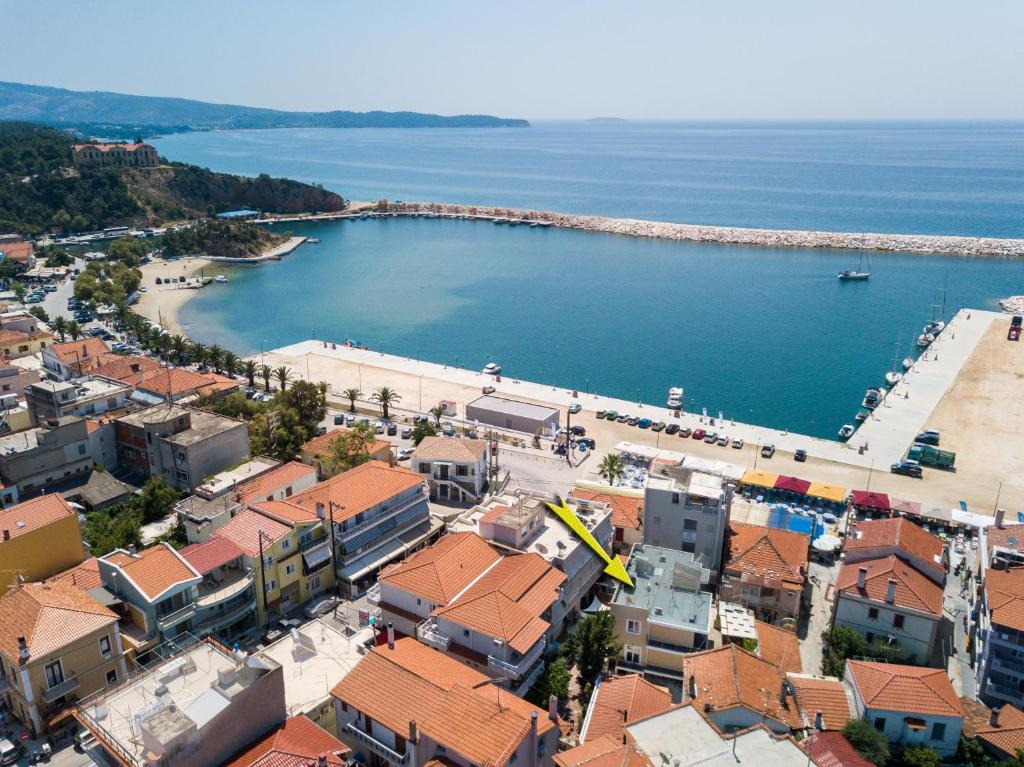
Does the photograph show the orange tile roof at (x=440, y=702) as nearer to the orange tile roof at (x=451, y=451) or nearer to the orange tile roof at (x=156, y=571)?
the orange tile roof at (x=156, y=571)

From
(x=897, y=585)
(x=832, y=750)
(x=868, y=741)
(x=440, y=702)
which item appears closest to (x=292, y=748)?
(x=440, y=702)

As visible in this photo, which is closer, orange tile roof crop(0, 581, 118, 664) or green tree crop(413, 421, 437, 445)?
orange tile roof crop(0, 581, 118, 664)

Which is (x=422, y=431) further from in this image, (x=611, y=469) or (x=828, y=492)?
(x=828, y=492)

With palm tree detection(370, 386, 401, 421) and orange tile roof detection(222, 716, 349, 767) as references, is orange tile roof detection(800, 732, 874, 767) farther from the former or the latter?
palm tree detection(370, 386, 401, 421)

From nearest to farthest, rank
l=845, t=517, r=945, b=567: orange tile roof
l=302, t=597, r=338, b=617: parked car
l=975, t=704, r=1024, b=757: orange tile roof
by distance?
l=975, t=704, r=1024, b=757: orange tile roof
l=302, t=597, r=338, b=617: parked car
l=845, t=517, r=945, b=567: orange tile roof

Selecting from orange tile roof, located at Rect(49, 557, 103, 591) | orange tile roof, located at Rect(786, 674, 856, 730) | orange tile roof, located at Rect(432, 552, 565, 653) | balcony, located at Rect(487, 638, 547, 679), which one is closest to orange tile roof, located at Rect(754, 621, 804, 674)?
orange tile roof, located at Rect(786, 674, 856, 730)

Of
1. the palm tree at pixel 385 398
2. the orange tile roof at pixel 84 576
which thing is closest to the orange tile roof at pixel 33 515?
the orange tile roof at pixel 84 576
